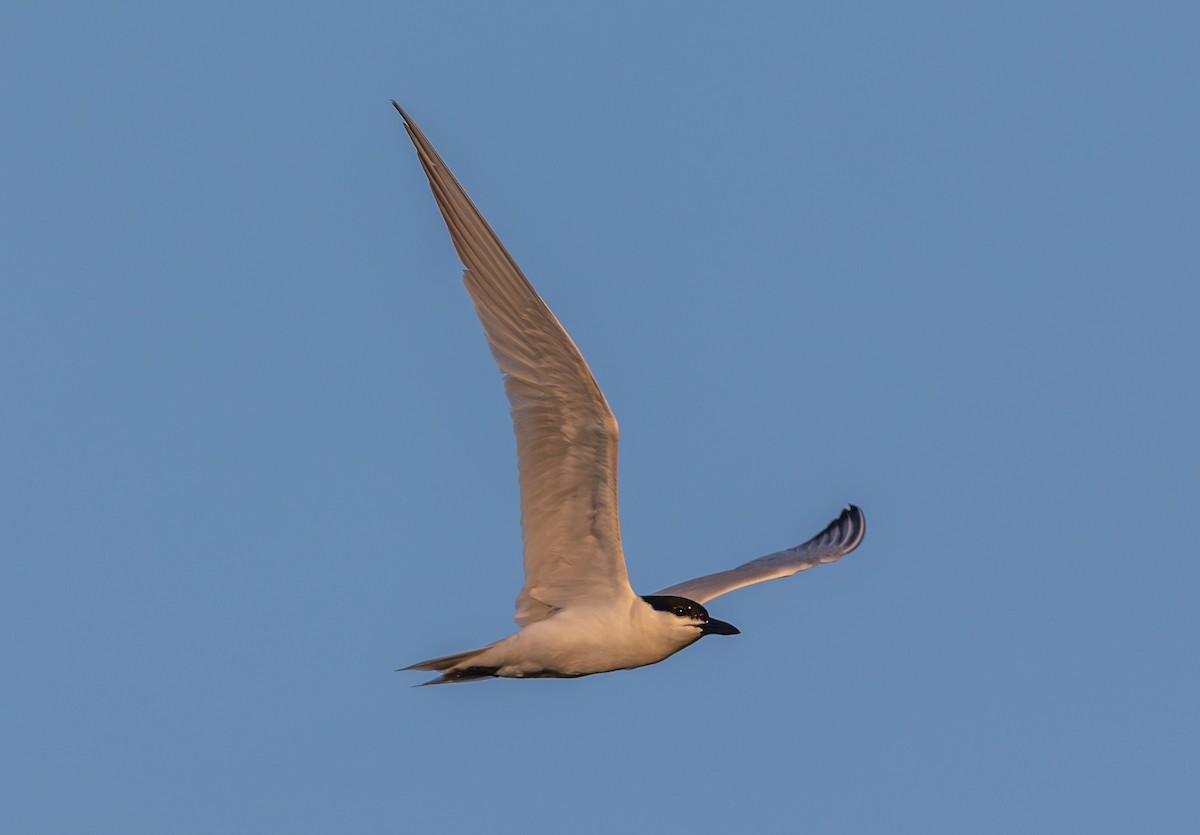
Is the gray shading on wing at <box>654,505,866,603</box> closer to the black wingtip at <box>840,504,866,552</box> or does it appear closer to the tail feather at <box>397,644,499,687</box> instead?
the black wingtip at <box>840,504,866,552</box>

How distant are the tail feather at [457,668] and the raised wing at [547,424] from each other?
27.0 inches

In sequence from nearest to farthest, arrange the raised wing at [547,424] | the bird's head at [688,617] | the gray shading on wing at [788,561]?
the raised wing at [547,424]
the bird's head at [688,617]
the gray shading on wing at [788,561]

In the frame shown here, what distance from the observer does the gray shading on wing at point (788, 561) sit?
1496 cm

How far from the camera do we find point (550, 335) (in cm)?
1134

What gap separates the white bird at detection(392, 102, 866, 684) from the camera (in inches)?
445

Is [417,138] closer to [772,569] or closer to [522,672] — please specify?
[522,672]

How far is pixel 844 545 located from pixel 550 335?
6.46m

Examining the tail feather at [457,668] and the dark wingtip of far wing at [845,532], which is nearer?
the tail feather at [457,668]

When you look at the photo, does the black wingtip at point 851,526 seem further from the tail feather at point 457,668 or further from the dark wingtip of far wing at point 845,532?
the tail feather at point 457,668

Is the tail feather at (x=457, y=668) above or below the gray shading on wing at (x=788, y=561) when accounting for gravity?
below

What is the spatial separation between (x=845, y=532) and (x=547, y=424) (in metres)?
6.37

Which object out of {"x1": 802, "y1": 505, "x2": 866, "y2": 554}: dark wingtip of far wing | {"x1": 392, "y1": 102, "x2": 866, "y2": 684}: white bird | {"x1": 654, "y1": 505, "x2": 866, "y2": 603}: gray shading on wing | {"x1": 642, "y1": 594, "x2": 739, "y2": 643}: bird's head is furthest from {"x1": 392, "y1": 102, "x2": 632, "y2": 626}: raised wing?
{"x1": 802, "y1": 505, "x2": 866, "y2": 554}: dark wingtip of far wing

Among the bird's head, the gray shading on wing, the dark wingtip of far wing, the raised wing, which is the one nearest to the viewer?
the raised wing

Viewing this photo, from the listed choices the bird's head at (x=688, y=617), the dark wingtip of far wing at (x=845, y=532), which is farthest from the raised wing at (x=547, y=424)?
the dark wingtip of far wing at (x=845, y=532)
